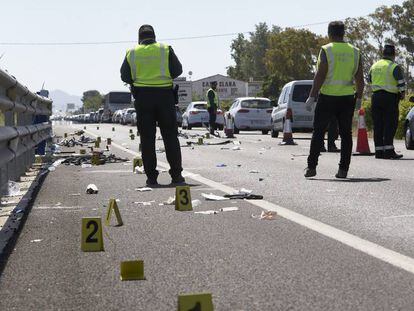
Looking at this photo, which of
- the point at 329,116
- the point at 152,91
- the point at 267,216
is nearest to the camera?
the point at 267,216

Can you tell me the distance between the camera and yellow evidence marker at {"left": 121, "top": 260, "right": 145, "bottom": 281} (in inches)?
207

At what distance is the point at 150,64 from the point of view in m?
11.6

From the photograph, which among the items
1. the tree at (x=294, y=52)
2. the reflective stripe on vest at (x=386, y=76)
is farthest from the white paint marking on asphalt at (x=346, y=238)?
the tree at (x=294, y=52)

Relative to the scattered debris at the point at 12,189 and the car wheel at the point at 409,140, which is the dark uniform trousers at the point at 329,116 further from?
the car wheel at the point at 409,140

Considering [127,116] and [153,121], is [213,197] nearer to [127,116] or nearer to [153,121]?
[153,121]

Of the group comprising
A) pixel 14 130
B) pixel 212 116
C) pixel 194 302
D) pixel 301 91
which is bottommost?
pixel 212 116

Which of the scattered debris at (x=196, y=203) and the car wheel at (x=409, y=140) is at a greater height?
the scattered debris at (x=196, y=203)

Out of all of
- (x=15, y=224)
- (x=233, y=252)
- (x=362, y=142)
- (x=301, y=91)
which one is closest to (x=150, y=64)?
(x=15, y=224)

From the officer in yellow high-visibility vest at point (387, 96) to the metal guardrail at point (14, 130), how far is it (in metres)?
5.83

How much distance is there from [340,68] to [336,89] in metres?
0.28

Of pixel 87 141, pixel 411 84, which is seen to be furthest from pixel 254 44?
pixel 87 141

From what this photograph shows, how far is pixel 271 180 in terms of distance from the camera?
12.1m

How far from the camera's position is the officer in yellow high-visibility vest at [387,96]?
16516mm

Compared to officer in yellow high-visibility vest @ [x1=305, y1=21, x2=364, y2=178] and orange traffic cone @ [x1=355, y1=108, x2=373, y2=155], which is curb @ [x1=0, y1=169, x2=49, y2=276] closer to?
officer in yellow high-visibility vest @ [x1=305, y1=21, x2=364, y2=178]
